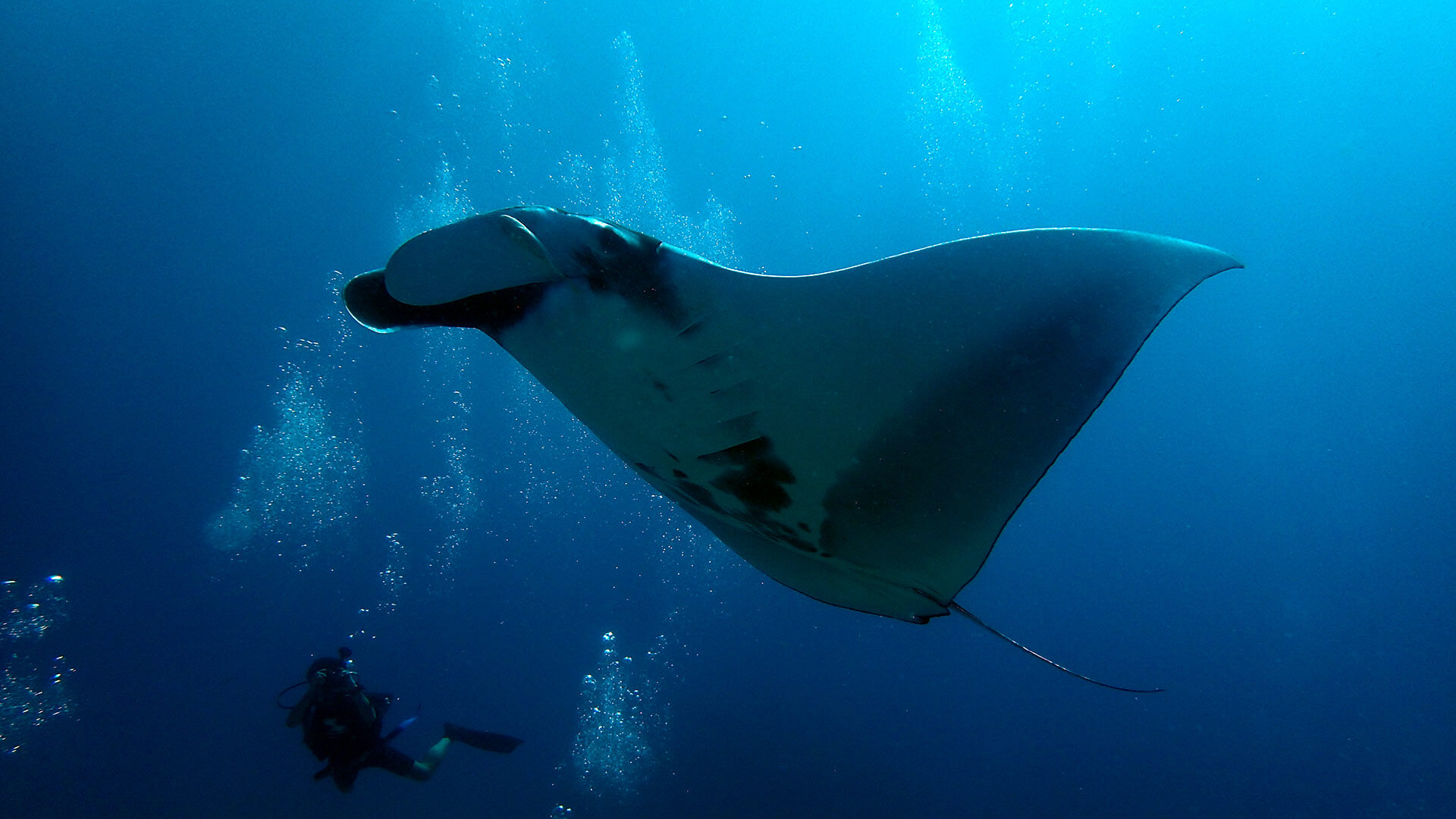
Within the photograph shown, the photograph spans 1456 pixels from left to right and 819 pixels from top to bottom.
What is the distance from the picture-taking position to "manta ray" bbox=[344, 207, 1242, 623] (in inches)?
61.1

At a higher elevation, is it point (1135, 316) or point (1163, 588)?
point (1135, 316)

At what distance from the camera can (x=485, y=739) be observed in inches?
305

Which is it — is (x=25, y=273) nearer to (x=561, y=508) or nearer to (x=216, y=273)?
(x=216, y=273)

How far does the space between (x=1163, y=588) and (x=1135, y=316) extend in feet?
75.9

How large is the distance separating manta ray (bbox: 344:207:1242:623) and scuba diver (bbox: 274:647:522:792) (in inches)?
207

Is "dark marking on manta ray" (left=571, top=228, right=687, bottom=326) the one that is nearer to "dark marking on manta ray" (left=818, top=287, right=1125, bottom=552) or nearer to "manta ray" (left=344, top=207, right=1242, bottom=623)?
"manta ray" (left=344, top=207, right=1242, bottom=623)

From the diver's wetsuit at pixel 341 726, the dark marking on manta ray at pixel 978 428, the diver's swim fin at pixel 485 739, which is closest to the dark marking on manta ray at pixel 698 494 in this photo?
the dark marking on manta ray at pixel 978 428

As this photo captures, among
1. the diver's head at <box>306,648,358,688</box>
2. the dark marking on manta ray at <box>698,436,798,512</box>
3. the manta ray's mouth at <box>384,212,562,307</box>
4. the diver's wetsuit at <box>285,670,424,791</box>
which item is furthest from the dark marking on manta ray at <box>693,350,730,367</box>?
the diver's wetsuit at <box>285,670,424,791</box>

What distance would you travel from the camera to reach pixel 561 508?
1884cm

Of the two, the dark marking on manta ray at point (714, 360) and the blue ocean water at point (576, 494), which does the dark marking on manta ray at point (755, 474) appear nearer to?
the dark marking on manta ray at point (714, 360)

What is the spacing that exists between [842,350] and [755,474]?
52 cm

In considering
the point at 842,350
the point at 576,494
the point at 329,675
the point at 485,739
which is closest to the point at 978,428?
the point at 842,350

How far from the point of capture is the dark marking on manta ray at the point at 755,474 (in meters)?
1.98

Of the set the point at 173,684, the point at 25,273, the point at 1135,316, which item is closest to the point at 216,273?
the point at 25,273
